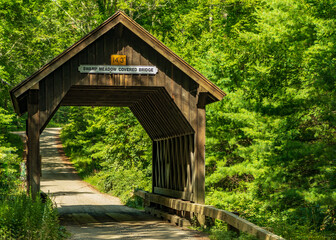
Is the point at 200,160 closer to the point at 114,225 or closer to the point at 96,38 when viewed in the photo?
the point at 114,225

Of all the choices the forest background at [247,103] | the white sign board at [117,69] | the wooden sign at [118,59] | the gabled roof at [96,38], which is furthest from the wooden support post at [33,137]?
the forest background at [247,103]

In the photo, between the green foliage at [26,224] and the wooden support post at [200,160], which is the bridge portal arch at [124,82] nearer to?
the wooden support post at [200,160]

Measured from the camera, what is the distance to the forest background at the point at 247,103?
14180mm

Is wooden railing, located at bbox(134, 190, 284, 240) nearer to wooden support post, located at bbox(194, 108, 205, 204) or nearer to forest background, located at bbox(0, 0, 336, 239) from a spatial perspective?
wooden support post, located at bbox(194, 108, 205, 204)

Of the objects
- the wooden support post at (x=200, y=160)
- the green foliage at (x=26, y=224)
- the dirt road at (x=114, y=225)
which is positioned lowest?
the dirt road at (x=114, y=225)

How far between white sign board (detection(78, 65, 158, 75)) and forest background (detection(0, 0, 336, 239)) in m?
4.31

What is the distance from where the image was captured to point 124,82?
1402cm

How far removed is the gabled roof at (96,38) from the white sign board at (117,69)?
0.56 metres

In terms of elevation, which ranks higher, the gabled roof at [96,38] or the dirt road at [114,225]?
the gabled roof at [96,38]

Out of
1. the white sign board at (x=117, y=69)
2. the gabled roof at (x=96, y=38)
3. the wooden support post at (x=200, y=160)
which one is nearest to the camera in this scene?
the gabled roof at (x=96, y=38)

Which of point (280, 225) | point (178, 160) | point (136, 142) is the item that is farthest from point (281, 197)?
point (136, 142)

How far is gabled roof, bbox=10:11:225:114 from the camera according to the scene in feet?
42.7

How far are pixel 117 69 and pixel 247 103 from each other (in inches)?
318

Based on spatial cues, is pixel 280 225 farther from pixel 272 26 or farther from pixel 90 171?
pixel 90 171
